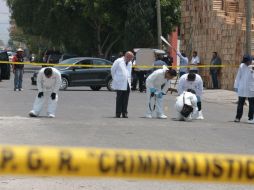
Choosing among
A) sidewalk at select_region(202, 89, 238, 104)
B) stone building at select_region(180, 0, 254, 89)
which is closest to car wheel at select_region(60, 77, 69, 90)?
sidewalk at select_region(202, 89, 238, 104)

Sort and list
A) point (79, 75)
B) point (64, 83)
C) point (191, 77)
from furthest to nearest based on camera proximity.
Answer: point (79, 75)
point (64, 83)
point (191, 77)

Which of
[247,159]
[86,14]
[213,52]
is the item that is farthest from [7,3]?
[247,159]

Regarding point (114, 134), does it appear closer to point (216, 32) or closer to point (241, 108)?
point (241, 108)

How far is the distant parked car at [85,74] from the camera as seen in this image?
2811 centimetres

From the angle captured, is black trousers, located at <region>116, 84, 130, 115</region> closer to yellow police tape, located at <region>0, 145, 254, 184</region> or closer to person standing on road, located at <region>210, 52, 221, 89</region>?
yellow police tape, located at <region>0, 145, 254, 184</region>

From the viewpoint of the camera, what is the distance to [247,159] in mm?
3400

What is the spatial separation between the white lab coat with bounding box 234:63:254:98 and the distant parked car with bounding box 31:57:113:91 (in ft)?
41.5

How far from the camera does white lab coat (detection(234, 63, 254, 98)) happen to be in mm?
16125

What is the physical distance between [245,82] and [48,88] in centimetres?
493

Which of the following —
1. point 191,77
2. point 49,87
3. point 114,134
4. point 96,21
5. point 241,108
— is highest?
point 96,21

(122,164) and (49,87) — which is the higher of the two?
(122,164)

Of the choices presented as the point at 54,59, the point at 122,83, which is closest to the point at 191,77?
the point at 122,83

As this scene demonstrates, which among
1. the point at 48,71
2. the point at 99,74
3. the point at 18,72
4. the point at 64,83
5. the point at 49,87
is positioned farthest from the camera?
the point at 99,74

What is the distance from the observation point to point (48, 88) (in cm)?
1608
